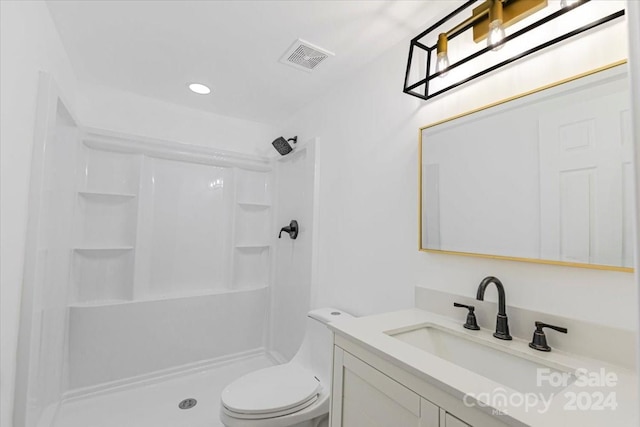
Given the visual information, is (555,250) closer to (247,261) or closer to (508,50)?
(508,50)

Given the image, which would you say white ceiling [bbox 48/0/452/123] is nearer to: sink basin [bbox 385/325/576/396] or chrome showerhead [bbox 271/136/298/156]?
chrome showerhead [bbox 271/136/298/156]

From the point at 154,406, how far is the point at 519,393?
7.56 feet

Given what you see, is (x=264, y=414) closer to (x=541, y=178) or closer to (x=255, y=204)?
(x=541, y=178)

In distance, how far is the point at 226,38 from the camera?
160 centimetres

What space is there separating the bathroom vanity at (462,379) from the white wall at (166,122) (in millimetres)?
2153

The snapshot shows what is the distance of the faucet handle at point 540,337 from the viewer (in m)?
0.92

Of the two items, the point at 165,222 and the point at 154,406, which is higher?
the point at 165,222

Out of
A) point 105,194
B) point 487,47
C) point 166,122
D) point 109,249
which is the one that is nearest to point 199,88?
point 166,122

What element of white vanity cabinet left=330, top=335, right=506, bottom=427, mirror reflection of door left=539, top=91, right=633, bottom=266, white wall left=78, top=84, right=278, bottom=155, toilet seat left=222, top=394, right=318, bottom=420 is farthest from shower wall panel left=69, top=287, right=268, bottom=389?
mirror reflection of door left=539, top=91, right=633, bottom=266

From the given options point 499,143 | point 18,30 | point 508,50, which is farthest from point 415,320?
point 18,30

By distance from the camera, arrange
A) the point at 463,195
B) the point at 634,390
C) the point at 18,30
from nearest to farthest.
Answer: the point at 634,390 < the point at 18,30 < the point at 463,195

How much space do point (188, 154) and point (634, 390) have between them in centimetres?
271

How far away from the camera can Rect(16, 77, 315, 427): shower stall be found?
192 cm

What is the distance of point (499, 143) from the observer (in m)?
1.13
